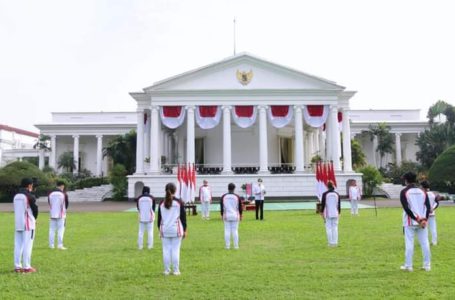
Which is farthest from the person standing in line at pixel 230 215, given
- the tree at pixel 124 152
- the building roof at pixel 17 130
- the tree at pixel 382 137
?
the building roof at pixel 17 130

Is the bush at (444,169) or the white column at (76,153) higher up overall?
the white column at (76,153)

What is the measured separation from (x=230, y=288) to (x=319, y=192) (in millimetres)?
18834

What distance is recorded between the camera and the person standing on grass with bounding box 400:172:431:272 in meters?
8.49

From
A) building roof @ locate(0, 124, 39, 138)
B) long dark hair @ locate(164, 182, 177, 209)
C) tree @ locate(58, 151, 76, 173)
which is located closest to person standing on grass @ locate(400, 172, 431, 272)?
long dark hair @ locate(164, 182, 177, 209)

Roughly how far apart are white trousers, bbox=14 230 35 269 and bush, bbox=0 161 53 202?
32631 mm

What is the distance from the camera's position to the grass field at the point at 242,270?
712 centimetres

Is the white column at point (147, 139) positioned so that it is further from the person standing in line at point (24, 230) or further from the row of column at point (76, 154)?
the person standing in line at point (24, 230)

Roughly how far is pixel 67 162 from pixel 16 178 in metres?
18.6

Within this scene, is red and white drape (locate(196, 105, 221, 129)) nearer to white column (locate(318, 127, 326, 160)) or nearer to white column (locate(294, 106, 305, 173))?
white column (locate(294, 106, 305, 173))

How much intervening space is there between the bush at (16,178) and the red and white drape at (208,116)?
15285 mm

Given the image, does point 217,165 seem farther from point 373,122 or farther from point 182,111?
point 373,122

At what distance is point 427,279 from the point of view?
779 cm

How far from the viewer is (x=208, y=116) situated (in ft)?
133

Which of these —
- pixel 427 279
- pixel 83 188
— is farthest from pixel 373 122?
pixel 427 279
